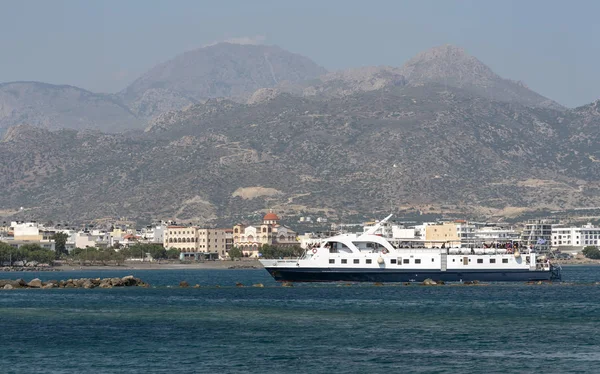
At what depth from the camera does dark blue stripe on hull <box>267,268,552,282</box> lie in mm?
130500

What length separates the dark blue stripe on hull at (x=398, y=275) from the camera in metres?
130

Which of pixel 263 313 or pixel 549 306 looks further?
pixel 549 306

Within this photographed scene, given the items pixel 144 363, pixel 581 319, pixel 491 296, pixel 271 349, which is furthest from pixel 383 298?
pixel 144 363

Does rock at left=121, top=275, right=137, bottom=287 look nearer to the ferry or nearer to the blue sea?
the ferry

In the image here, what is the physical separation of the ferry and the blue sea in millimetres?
11892

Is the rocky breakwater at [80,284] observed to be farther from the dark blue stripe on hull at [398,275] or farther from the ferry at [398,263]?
the ferry at [398,263]

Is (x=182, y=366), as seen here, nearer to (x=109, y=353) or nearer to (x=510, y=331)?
(x=109, y=353)

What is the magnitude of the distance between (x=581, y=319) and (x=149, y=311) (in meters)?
→ 32.0

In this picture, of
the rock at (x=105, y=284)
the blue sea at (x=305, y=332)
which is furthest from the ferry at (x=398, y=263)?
the rock at (x=105, y=284)

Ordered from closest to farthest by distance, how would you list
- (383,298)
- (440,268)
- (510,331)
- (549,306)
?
(510,331), (549,306), (383,298), (440,268)

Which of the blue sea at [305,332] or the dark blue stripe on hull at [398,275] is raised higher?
the dark blue stripe on hull at [398,275]

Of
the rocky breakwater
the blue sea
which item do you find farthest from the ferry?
the rocky breakwater

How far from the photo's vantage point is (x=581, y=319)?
282 feet

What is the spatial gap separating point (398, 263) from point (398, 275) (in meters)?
1.29
